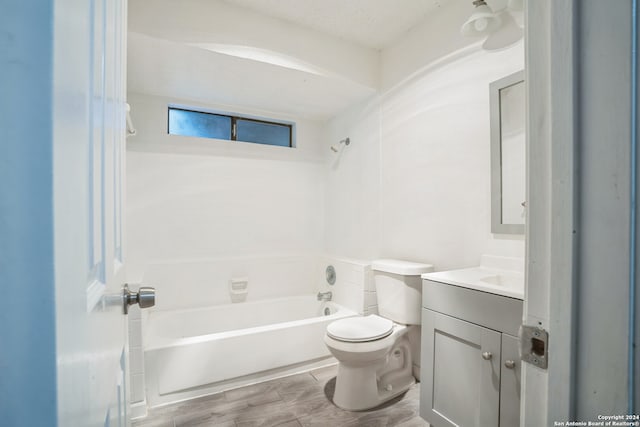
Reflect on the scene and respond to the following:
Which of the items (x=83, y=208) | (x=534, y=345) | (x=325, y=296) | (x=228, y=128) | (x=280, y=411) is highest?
(x=228, y=128)

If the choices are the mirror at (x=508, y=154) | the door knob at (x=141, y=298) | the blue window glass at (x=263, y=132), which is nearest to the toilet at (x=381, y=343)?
the mirror at (x=508, y=154)

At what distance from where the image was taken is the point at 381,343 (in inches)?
68.1

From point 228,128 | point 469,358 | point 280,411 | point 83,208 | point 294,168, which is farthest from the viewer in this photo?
point 294,168

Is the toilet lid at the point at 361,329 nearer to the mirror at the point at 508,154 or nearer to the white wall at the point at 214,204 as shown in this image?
the mirror at the point at 508,154

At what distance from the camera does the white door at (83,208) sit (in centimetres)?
23

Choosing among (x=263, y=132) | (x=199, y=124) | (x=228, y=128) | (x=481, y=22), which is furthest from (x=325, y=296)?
(x=481, y=22)

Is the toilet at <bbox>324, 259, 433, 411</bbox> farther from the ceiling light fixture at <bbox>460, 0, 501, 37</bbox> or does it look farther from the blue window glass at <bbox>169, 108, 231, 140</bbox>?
the blue window glass at <bbox>169, 108, 231, 140</bbox>

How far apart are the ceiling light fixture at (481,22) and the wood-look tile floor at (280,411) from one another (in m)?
2.20

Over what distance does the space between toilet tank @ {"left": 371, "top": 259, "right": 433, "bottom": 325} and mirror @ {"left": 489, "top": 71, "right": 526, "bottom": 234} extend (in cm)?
57

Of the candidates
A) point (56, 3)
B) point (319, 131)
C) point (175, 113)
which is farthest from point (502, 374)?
point (175, 113)

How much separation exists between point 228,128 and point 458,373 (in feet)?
9.21

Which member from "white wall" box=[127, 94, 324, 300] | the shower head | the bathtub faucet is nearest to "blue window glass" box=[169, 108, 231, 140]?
"white wall" box=[127, 94, 324, 300]

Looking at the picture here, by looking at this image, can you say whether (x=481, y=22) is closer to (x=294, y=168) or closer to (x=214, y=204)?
(x=294, y=168)

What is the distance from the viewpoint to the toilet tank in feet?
6.35
